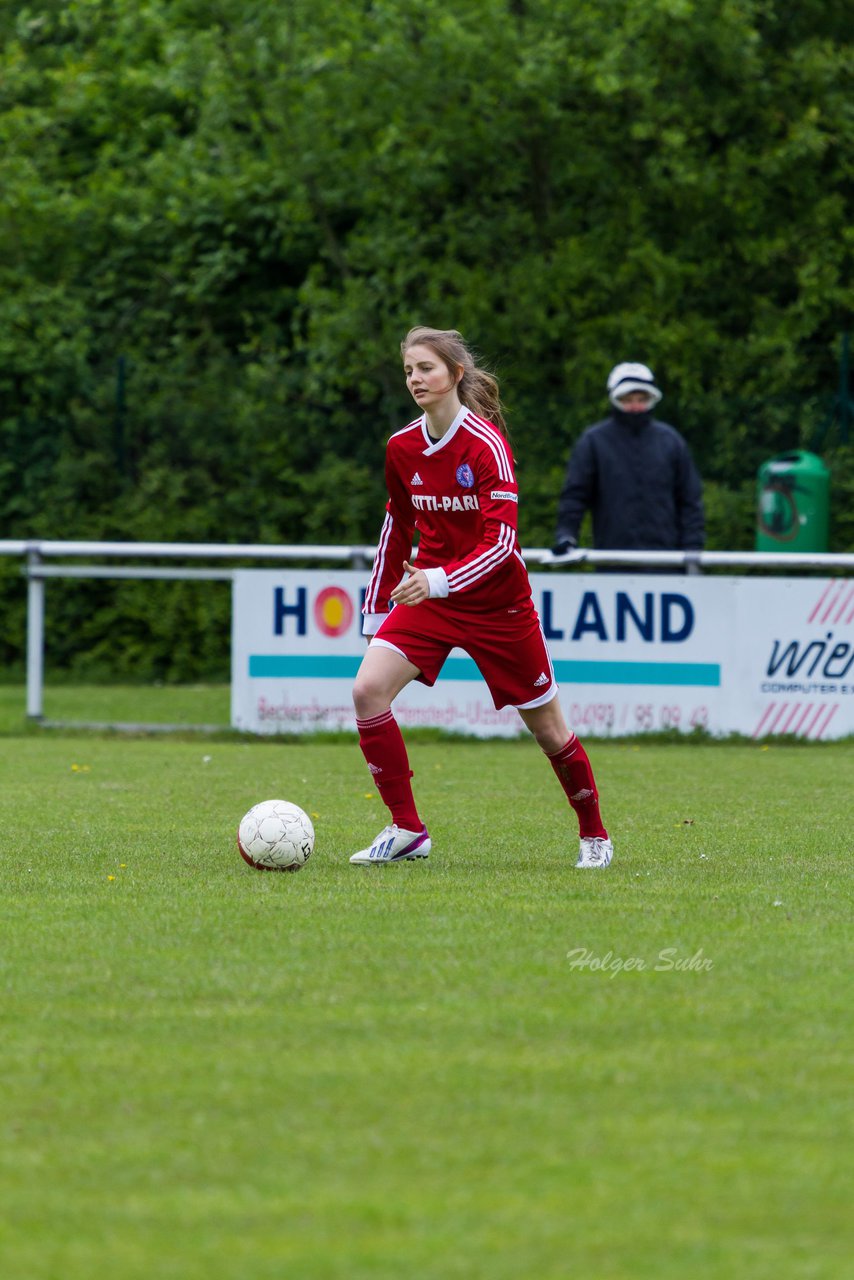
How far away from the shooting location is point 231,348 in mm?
22469

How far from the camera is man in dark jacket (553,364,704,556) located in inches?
482

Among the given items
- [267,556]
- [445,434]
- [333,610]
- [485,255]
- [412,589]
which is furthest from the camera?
[485,255]

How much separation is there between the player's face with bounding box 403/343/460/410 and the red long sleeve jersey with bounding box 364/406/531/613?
5.3 inches

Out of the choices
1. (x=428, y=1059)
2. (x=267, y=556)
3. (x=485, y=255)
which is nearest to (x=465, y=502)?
(x=428, y=1059)

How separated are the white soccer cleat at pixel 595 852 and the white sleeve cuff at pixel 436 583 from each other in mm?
1035

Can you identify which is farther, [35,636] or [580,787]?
[35,636]

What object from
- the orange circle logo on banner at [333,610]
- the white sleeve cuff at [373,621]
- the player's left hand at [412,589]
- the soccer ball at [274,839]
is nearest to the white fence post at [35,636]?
the orange circle logo on banner at [333,610]

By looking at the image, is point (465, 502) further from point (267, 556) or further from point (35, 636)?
point (35, 636)

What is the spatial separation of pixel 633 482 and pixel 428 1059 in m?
8.54

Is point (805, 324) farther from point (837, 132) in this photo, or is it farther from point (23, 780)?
point (23, 780)

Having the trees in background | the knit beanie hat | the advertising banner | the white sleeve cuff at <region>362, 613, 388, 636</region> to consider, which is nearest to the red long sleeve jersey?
the white sleeve cuff at <region>362, 613, 388, 636</region>

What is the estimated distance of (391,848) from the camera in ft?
23.1

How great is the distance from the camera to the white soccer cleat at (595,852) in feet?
22.9

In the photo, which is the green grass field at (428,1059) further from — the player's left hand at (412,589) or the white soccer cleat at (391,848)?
the player's left hand at (412,589)
